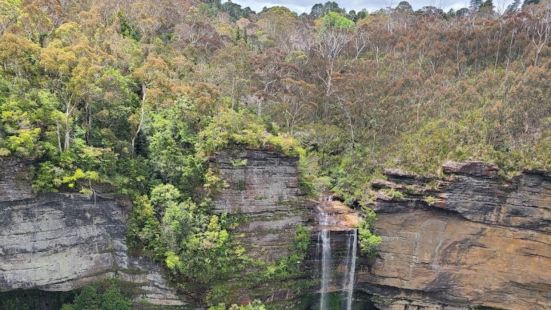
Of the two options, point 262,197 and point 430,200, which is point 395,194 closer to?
point 430,200

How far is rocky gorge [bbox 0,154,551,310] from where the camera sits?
15992 millimetres

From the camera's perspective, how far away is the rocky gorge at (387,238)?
52.5ft

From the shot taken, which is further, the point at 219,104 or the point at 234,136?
the point at 219,104

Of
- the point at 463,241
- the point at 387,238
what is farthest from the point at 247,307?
the point at 463,241

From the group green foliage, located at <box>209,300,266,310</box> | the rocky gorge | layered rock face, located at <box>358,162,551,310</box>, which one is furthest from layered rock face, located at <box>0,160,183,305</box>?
layered rock face, located at <box>358,162,551,310</box>

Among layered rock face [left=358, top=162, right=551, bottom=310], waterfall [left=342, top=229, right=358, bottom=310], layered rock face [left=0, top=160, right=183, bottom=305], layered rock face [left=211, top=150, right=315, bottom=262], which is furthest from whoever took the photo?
waterfall [left=342, top=229, right=358, bottom=310]

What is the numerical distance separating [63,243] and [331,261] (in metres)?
10.8

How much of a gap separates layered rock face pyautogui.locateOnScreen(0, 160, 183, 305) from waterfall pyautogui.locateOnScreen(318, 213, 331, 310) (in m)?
6.39

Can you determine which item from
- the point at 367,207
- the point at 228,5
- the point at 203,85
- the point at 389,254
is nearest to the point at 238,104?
the point at 203,85

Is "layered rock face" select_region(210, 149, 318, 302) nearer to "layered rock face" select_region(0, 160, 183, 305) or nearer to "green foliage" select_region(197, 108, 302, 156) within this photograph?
"green foliage" select_region(197, 108, 302, 156)

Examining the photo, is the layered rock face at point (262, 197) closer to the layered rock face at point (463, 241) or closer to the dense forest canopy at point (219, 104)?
the dense forest canopy at point (219, 104)

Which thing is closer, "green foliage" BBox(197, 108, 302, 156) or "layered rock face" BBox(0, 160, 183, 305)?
"layered rock face" BBox(0, 160, 183, 305)

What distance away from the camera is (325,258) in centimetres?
1980

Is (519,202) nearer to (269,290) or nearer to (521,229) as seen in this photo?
(521,229)
